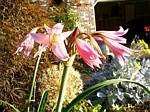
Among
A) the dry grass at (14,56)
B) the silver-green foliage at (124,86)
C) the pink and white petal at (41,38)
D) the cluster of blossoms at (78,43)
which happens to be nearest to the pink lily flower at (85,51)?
the cluster of blossoms at (78,43)

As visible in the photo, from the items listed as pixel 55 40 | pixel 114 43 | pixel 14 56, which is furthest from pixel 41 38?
pixel 14 56

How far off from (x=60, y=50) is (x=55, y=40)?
7 cm

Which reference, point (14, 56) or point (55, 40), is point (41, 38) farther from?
point (14, 56)

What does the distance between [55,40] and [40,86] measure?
3.70 meters

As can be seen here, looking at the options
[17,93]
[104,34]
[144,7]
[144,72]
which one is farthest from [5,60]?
[144,7]

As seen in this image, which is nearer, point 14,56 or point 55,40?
point 55,40

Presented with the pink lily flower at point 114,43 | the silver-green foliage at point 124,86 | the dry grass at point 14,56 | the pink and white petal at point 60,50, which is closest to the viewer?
the pink and white petal at point 60,50

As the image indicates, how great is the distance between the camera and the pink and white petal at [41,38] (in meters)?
1.92

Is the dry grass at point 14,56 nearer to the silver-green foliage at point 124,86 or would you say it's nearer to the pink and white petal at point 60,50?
the silver-green foliage at point 124,86

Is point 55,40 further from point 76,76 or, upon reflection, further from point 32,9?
point 76,76

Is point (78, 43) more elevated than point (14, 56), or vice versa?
point (78, 43)

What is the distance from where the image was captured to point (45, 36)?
1954 millimetres

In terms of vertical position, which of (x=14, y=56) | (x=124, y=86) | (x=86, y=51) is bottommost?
(x=124, y=86)

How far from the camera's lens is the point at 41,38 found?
1936 mm
